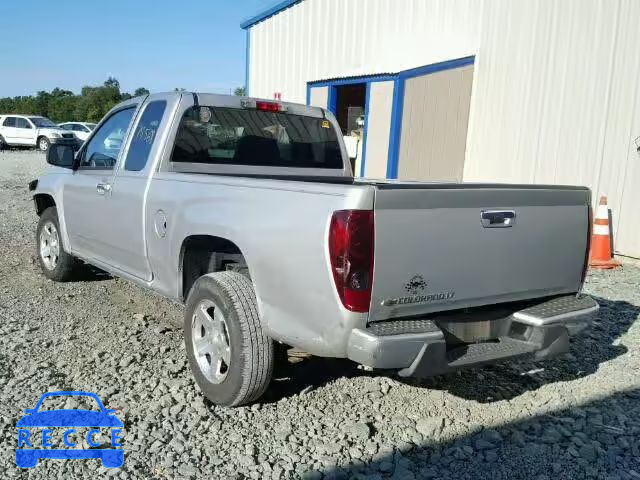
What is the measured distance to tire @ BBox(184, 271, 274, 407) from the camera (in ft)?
10.3

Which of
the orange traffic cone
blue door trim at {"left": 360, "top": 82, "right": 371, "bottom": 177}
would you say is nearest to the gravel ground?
the orange traffic cone

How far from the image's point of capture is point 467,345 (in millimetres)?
3115

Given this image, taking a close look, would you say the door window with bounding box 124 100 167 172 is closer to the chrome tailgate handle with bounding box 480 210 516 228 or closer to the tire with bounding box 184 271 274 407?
the tire with bounding box 184 271 274 407

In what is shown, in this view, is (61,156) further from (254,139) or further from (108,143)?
(254,139)

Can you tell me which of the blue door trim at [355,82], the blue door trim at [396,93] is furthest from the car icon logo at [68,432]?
the blue door trim at [355,82]

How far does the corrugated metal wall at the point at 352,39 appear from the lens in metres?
9.94

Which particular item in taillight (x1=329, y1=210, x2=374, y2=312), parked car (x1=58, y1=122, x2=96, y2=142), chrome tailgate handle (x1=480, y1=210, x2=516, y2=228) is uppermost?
parked car (x1=58, y1=122, x2=96, y2=142)

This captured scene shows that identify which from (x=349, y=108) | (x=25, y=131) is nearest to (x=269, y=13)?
(x=349, y=108)

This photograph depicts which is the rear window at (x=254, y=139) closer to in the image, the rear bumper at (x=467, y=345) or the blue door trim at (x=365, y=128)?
the rear bumper at (x=467, y=345)

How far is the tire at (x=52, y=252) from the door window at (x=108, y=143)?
807mm

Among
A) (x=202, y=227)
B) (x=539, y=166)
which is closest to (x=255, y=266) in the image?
(x=202, y=227)

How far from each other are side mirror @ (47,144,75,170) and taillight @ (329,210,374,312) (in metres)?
3.44

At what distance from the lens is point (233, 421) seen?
128 inches

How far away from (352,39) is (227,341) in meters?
10.6
